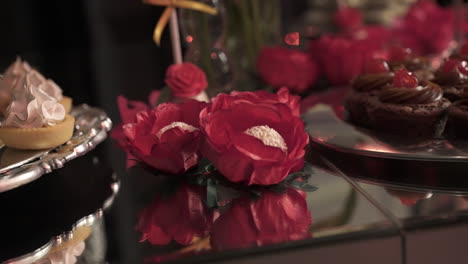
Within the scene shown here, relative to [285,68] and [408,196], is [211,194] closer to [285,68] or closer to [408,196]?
[408,196]

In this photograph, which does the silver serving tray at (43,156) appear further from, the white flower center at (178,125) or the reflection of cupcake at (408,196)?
the reflection of cupcake at (408,196)

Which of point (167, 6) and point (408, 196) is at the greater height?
point (167, 6)

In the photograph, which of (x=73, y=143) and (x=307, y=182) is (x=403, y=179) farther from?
(x=73, y=143)

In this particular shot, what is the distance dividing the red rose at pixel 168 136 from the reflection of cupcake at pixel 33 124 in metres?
0.10

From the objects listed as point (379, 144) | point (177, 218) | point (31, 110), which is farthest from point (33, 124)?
point (379, 144)

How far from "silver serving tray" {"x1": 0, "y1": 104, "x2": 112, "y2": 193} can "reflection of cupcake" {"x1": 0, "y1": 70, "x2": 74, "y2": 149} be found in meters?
0.01

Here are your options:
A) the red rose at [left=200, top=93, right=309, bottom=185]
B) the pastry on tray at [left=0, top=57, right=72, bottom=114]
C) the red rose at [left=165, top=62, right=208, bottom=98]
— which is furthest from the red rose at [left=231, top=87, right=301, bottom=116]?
the pastry on tray at [left=0, top=57, right=72, bottom=114]

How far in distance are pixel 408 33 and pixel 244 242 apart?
1.35 metres

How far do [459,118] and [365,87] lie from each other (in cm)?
18

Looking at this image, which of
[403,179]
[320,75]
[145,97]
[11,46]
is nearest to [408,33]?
[320,75]

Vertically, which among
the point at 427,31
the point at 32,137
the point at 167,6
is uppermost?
the point at 167,6

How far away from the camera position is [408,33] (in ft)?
5.79

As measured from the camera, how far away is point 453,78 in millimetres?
Answer: 898

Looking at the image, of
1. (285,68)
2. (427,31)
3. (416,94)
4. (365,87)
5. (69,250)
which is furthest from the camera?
(427,31)
